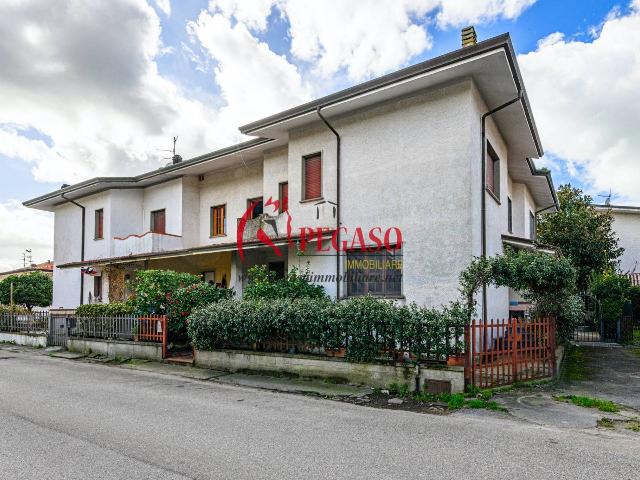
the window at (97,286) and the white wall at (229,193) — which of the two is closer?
the white wall at (229,193)

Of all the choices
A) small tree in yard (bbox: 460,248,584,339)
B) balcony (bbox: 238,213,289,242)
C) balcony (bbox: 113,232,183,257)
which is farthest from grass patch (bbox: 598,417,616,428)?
balcony (bbox: 113,232,183,257)

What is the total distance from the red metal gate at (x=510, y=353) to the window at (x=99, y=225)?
1881cm

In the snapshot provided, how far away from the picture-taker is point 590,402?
7469mm

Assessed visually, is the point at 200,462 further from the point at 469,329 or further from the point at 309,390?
the point at 469,329

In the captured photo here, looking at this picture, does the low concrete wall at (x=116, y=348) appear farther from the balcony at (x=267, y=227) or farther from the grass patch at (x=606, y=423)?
the grass patch at (x=606, y=423)

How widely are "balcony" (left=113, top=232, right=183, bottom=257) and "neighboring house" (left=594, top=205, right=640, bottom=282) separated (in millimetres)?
23452

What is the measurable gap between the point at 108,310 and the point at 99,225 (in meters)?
9.13

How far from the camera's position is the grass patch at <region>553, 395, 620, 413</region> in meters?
7.19

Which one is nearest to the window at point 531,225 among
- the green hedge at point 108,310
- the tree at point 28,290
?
the green hedge at point 108,310

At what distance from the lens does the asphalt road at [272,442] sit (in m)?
4.61

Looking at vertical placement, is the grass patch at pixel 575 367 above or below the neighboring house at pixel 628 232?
below

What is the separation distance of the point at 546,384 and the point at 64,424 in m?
8.02

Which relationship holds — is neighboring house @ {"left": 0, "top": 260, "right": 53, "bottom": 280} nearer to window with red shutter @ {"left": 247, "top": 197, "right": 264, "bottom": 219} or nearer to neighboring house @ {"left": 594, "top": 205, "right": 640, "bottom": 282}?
window with red shutter @ {"left": 247, "top": 197, "right": 264, "bottom": 219}

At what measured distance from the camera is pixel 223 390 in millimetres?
9086
